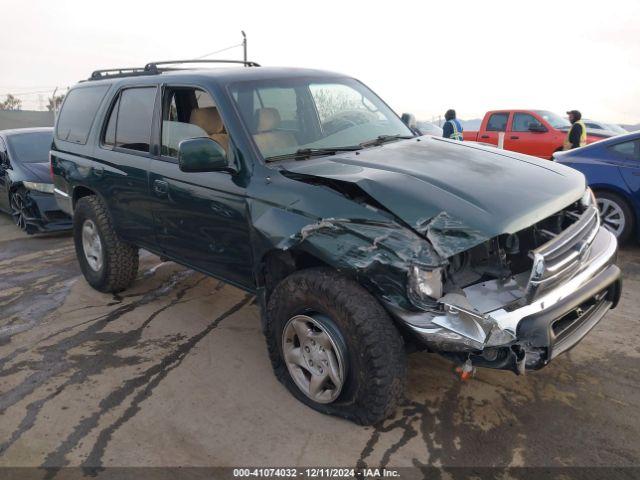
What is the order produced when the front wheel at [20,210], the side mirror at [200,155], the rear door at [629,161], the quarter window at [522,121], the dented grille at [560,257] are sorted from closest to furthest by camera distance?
the dented grille at [560,257], the side mirror at [200,155], the rear door at [629,161], the front wheel at [20,210], the quarter window at [522,121]

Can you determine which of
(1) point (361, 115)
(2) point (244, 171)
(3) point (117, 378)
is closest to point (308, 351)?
(2) point (244, 171)

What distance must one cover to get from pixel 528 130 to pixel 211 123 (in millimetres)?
10224

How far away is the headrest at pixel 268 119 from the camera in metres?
3.57

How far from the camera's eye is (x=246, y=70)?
402 centimetres

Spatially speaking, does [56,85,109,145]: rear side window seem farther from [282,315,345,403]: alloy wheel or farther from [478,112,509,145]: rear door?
[478,112,509,145]: rear door

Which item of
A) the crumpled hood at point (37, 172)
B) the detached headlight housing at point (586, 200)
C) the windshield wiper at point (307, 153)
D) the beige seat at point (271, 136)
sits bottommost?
the crumpled hood at point (37, 172)

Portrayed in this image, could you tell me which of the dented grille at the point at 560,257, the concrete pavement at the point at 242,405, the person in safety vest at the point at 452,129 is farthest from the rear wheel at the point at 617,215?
the person in safety vest at the point at 452,129

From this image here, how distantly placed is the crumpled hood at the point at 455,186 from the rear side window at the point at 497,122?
9.74m

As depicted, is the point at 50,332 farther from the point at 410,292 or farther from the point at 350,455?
the point at 410,292

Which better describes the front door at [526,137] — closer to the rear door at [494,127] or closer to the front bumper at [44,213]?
the rear door at [494,127]

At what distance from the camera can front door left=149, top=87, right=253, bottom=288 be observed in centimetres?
348

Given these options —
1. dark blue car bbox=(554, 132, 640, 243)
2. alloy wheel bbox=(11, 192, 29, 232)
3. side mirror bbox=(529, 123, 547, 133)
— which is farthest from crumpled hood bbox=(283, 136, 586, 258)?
side mirror bbox=(529, 123, 547, 133)

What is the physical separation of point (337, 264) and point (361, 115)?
1.71m

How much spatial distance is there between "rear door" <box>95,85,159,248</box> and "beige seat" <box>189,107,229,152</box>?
47 centimetres
